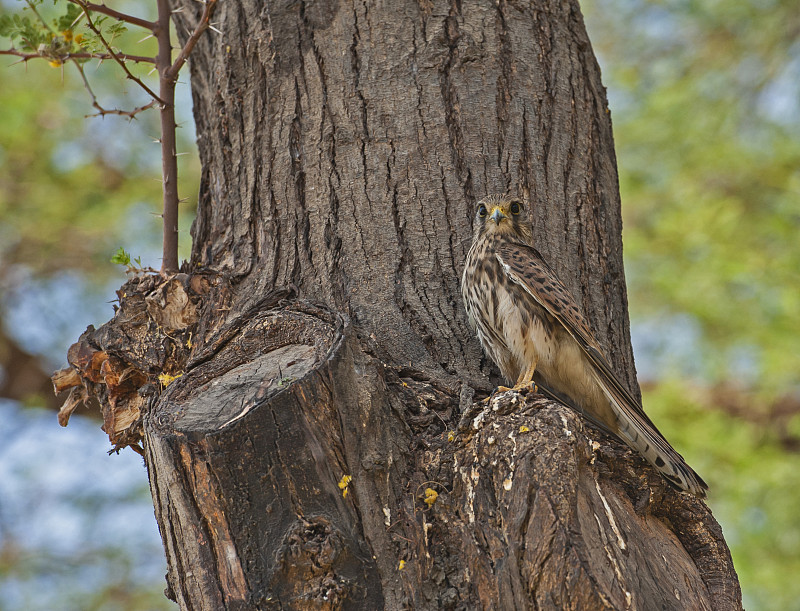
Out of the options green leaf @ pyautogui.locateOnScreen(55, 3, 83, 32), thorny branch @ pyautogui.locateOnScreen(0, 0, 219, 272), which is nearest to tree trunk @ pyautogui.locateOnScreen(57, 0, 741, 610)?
thorny branch @ pyautogui.locateOnScreen(0, 0, 219, 272)

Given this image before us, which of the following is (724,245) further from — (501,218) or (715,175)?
(501,218)

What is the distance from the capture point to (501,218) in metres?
3.02

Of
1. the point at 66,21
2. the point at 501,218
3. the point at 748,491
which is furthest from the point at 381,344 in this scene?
the point at 748,491

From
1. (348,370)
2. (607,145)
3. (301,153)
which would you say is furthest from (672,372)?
(348,370)

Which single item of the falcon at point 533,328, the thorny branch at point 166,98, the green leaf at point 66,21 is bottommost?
the falcon at point 533,328

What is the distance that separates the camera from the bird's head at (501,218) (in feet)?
9.55

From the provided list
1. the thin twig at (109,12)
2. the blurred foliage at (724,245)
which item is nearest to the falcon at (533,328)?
the thin twig at (109,12)

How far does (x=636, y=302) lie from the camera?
25.8 feet

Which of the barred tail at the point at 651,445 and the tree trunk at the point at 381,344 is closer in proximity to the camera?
the tree trunk at the point at 381,344

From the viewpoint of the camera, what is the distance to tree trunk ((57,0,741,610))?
192 centimetres

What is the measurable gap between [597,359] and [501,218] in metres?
0.63

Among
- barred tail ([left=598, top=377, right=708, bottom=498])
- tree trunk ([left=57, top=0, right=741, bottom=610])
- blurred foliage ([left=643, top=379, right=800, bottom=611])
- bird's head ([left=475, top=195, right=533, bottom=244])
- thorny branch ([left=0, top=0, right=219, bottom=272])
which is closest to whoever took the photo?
tree trunk ([left=57, top=0, right=741, bottom=610])

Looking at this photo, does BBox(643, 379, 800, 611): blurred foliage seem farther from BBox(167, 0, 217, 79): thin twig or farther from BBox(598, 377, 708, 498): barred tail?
BBox(167, 0, 217, 79): thin twig

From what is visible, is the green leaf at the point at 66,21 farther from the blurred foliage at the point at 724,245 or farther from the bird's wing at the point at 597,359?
the blurred foliage at the point at 724,245
